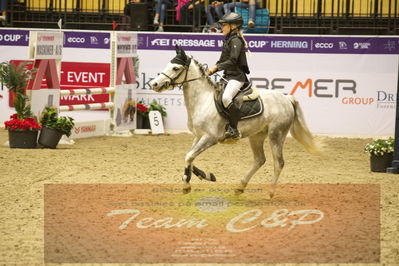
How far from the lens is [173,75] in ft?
31.8

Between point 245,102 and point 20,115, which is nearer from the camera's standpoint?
point 245,102

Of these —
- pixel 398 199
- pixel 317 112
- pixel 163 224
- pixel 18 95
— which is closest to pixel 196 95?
pixel 163 224

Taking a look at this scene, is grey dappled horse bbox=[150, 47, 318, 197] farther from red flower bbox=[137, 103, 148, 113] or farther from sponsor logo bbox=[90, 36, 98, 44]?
sponsor logo bbox=[90, 36, 98, 44]

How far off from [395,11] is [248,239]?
1144cm

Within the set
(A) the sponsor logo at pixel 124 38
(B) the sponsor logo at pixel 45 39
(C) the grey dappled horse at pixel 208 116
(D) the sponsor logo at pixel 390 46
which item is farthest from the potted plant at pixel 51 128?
(D) the sponsor logo at pixel 390 46

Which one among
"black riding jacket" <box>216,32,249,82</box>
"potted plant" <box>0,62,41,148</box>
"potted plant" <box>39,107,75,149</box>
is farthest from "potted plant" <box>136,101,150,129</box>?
"black riding jacket" <box>216,32,249,82</box>

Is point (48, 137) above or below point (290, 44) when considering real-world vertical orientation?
below

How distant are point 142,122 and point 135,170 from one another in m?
6.03

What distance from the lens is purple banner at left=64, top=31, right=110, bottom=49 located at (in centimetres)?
1808

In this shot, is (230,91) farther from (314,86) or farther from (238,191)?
(314,86)

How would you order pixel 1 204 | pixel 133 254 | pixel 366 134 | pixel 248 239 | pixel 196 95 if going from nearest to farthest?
pixel 133 254
pixel 248 239
pixel 1 204
pixel 196 95
pixel 366 134

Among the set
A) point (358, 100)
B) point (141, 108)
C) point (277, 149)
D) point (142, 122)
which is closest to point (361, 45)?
point (358, 100)

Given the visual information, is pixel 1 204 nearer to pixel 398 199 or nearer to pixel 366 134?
pixel 398 199

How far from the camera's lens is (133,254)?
6871 mm
